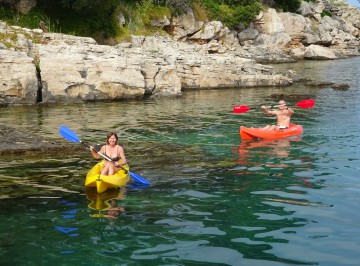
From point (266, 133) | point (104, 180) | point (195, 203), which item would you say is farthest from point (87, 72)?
point (195, 203)

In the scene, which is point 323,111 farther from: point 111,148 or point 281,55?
point 281,55

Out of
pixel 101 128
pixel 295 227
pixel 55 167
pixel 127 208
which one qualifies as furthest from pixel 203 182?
pixel 101 128

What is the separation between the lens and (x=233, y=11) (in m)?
47.4

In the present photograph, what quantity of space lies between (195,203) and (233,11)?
42240mm

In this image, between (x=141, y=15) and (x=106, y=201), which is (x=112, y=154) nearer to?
(x=106, y=201)

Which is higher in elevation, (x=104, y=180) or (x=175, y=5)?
(x=175, y=5)

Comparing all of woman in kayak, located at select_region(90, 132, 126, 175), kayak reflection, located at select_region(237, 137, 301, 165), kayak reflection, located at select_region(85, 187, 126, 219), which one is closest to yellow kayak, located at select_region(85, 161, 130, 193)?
kayak reflection, located at select_region(85, 187, 126, 219)

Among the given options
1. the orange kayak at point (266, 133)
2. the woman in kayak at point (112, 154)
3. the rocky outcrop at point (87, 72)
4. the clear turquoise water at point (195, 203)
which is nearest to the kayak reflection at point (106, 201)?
the clear turquoise water at point (195, 203)

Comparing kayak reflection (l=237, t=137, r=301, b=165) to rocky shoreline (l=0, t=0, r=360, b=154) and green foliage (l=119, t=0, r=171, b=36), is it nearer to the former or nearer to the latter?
Result: rocky shoreline (l=0, t=0, r=360, b=154)

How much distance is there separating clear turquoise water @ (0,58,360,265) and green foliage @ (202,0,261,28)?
32.2m

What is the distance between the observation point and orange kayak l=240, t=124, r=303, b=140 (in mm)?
13109

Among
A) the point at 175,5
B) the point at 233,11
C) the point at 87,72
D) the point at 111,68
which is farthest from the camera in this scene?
the point at 233,11

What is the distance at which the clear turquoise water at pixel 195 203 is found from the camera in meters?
5.73

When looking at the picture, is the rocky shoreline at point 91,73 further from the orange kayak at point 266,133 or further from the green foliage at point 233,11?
the green foliage at point 233,11
